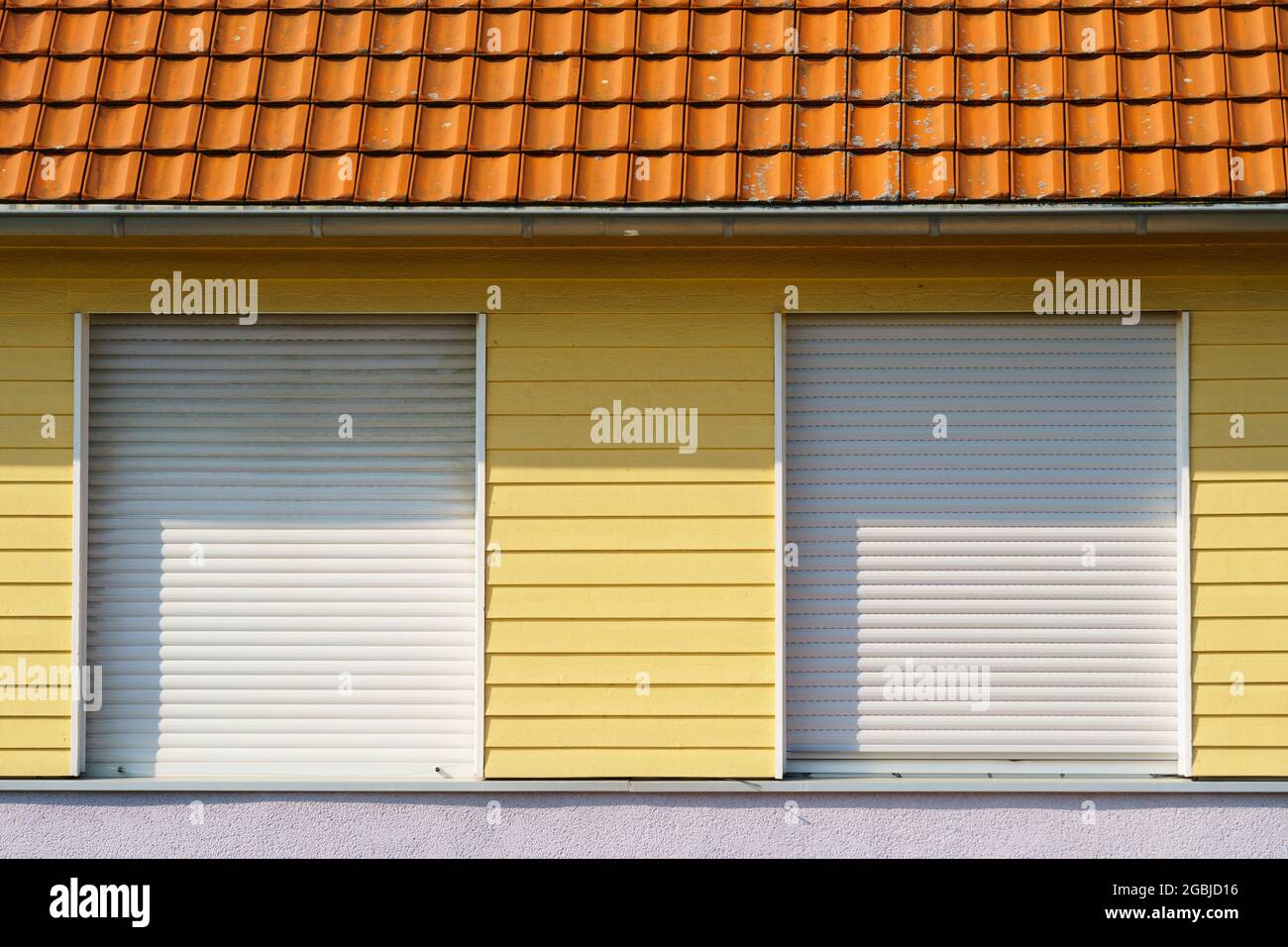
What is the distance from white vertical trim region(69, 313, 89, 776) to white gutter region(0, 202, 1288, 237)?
0.69 meters

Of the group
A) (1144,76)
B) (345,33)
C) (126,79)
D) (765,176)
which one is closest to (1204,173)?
(1144,76)

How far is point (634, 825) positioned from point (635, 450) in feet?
6.26

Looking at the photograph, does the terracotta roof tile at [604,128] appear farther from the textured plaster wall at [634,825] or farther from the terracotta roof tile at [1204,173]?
the textured plaster wall at [634,825]

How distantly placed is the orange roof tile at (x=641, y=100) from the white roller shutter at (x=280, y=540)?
898 mm

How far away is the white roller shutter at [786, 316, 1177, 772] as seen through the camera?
6.50 meters

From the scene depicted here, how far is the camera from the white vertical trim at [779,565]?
6.37m

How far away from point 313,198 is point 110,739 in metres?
3.01

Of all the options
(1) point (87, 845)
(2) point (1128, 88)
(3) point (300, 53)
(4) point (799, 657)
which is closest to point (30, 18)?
(3) point (300, 53)

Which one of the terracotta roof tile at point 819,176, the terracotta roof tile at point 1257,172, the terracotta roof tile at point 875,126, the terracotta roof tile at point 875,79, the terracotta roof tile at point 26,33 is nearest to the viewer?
the terracotta roof tile at point 1257,172

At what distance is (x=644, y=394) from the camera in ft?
21.2

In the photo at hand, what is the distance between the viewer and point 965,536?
21.5ft

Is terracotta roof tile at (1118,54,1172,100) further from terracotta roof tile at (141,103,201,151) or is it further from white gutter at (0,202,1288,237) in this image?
terracotta roof tile at (141,103,201,151)

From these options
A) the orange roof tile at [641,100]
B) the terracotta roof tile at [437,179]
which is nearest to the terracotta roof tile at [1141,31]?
the orange roof tile at [641,100]

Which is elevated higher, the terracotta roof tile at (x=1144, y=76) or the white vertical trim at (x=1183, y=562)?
the terracotta roof tile at (x=1144, y=76)
